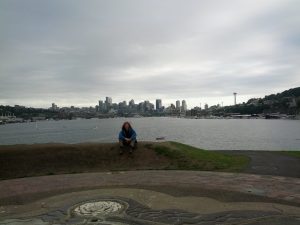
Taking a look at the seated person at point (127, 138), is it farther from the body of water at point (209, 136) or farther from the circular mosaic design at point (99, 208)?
the body of water at point (209, 136)

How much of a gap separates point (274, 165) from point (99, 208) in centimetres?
841

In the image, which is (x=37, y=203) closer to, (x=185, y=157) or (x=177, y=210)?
(x=177, y=210)

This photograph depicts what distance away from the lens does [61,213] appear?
8516mm

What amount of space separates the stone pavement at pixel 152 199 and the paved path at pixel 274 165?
3.45 feet

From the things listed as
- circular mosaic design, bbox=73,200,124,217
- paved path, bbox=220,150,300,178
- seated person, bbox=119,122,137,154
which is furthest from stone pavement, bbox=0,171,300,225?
seated person, bbox=119,122,137,154

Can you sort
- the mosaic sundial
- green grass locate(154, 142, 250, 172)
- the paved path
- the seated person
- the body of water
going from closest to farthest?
the mosaic sundial < the paved path < green grass locate(154, 142, 250, 172) < the seated person < the body of water

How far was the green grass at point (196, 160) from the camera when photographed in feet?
47.4

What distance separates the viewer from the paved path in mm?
13181

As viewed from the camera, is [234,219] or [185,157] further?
[185,157]

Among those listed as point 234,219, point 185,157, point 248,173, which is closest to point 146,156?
point 185,157

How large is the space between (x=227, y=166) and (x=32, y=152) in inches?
315

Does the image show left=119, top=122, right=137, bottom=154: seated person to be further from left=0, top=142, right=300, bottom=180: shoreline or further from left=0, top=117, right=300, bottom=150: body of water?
left=0, top=117, right=300, bottom=150: body of water

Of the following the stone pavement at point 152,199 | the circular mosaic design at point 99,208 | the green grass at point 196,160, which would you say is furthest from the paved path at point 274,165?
the circular mosaic design at point 99,208

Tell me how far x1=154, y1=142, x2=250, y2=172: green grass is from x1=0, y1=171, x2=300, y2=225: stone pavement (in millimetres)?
1104
